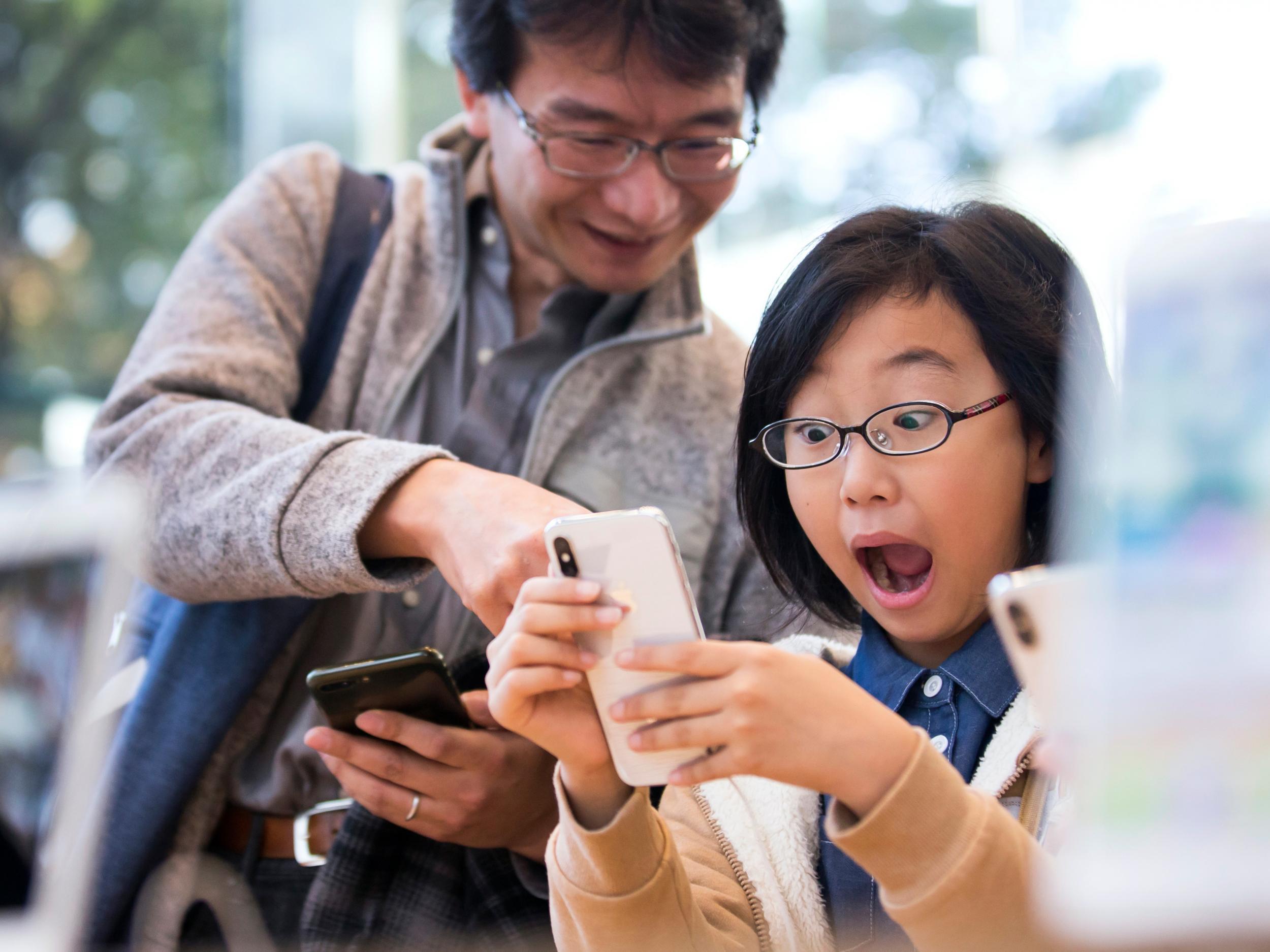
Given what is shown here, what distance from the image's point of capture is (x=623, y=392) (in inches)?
64.3

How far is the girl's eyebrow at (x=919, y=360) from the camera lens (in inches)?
43.7

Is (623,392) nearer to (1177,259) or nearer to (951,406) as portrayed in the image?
(951,406)

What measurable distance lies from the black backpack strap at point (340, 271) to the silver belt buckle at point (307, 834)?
508mm

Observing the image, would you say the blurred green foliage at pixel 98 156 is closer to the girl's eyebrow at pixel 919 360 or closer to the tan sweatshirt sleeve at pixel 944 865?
the girl's eyebrow at pixel 919 360

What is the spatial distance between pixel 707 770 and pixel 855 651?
506mm

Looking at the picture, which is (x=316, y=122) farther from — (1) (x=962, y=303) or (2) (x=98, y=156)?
(1) (x=962, y=303)

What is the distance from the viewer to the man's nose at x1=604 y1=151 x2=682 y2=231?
147 centimetres

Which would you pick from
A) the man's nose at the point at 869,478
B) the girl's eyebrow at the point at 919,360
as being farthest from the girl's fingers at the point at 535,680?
the girl's eyebrow at the point at 919,360

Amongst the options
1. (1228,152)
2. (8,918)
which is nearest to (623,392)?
(8,918)

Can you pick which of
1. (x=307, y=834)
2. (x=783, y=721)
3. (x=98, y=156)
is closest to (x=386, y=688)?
(x=307, y=834)

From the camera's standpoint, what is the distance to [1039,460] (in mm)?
1155

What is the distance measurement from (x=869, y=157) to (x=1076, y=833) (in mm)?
3340

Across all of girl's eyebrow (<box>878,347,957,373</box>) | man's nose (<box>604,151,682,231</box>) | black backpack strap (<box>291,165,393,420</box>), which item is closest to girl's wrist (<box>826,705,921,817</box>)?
girl's eyebrow (<box>878,347,957,373</box>)

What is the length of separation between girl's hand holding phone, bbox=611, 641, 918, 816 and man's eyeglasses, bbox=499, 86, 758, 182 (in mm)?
842
